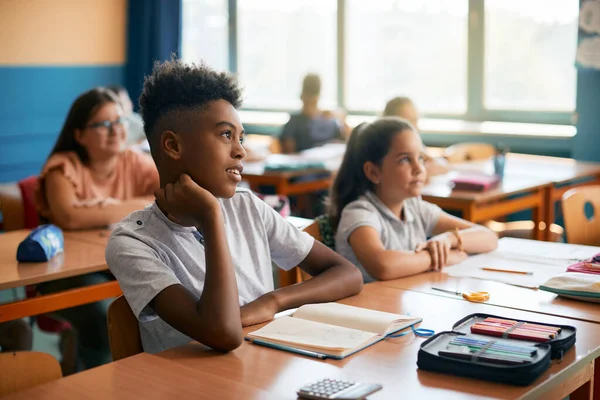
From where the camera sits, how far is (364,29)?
630 centimetres

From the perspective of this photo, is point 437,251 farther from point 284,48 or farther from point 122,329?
point 284,48

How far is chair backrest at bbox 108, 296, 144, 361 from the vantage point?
5.31 feet

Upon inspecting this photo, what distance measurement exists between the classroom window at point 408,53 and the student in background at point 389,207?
3.44m

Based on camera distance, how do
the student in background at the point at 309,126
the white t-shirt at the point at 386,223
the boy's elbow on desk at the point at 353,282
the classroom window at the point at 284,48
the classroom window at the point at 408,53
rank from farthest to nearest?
the classroom window at the point at 284,48 < the classroom window at the point at 408,53 < the student in background at the point at 309,126 < the white t-shirt at the point at 386,223 < the boy's elbow on desk at the point at 353,282

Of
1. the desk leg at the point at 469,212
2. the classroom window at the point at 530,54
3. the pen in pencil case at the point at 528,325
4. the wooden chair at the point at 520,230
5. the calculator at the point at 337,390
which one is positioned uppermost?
the classroom window at the point at 530,54

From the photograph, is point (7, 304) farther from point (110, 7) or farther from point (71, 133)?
point (110, 7)

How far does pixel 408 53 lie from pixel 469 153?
158cm

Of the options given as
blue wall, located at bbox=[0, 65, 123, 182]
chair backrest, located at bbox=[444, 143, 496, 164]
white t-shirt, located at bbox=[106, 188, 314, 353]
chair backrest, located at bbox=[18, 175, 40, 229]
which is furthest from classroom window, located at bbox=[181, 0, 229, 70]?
white t-shirt, located at bbox=[106, 188, 314, 353]

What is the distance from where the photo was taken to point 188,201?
1.55m

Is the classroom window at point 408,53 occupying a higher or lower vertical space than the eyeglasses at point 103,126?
A: higher

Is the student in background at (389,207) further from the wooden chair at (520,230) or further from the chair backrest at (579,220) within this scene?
the wooden chair at (520,230)

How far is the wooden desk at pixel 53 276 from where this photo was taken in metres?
2.20

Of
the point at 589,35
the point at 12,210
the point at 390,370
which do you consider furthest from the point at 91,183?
the point at 589,35

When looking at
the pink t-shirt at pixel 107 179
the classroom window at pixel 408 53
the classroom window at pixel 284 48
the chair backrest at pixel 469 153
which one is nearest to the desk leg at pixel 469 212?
the chair backrest at pixel 469 153
